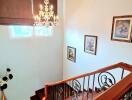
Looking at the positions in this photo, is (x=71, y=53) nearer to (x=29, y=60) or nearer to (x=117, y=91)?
(x=29, y=60)

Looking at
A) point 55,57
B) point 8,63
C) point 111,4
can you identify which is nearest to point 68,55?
point 55,57

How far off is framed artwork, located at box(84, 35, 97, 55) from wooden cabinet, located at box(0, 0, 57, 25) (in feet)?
6.35

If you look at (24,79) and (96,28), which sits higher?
(96,28)

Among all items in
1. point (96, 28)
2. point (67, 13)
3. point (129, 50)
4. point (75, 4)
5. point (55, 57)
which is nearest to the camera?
point (129, 50)

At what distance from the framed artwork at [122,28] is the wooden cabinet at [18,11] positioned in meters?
2.65

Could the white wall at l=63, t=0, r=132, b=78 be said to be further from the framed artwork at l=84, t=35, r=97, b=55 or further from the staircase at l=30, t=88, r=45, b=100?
the staircase at l=30, t=88, r=45, b=100

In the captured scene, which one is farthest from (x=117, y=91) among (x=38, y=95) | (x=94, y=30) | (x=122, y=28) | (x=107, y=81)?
(x=38, y=95)

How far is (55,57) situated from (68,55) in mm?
564

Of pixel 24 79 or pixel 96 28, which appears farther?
pixel 24 79

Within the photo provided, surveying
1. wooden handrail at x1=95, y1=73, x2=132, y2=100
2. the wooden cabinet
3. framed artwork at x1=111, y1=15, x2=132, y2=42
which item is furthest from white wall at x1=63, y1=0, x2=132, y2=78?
wooden handrail at x1=95, y1=73, x2=132, y2=100

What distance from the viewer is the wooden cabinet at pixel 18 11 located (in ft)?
13.4

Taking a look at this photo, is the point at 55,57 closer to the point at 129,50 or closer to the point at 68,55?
the point at 68,55

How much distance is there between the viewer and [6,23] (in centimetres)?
415

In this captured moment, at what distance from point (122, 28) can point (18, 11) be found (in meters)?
3.14
